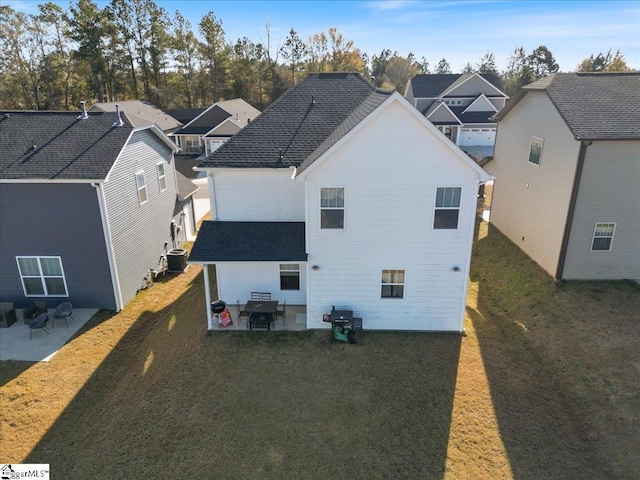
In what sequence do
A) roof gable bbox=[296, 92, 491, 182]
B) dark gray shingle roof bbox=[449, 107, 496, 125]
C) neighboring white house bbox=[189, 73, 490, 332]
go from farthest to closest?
dark gray shingle roof bbox=[449, 107, 496, 125] → neighboring white house bbox=[189, 73, 490, 332] → roof gable bbox=[296, 92, 491, 182]

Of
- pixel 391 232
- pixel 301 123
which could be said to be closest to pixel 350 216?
pixel 391 232

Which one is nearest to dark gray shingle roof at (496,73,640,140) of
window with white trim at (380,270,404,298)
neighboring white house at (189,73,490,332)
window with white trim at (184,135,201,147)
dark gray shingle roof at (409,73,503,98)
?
neighboring white house at (189,73,490,332)

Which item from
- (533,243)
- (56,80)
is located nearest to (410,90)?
(533,243)

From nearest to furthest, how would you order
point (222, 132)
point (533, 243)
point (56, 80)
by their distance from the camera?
1. point (533, 243)
2. point (222, 132)
3. point (56, 80)

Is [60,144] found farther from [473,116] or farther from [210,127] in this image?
[473,116]

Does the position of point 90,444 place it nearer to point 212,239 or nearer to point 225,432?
point 225,432

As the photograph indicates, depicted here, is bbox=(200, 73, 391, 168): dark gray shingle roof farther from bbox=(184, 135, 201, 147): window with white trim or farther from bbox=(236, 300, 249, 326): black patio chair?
bbox=(184, 135, 201, 147): window with white trim
